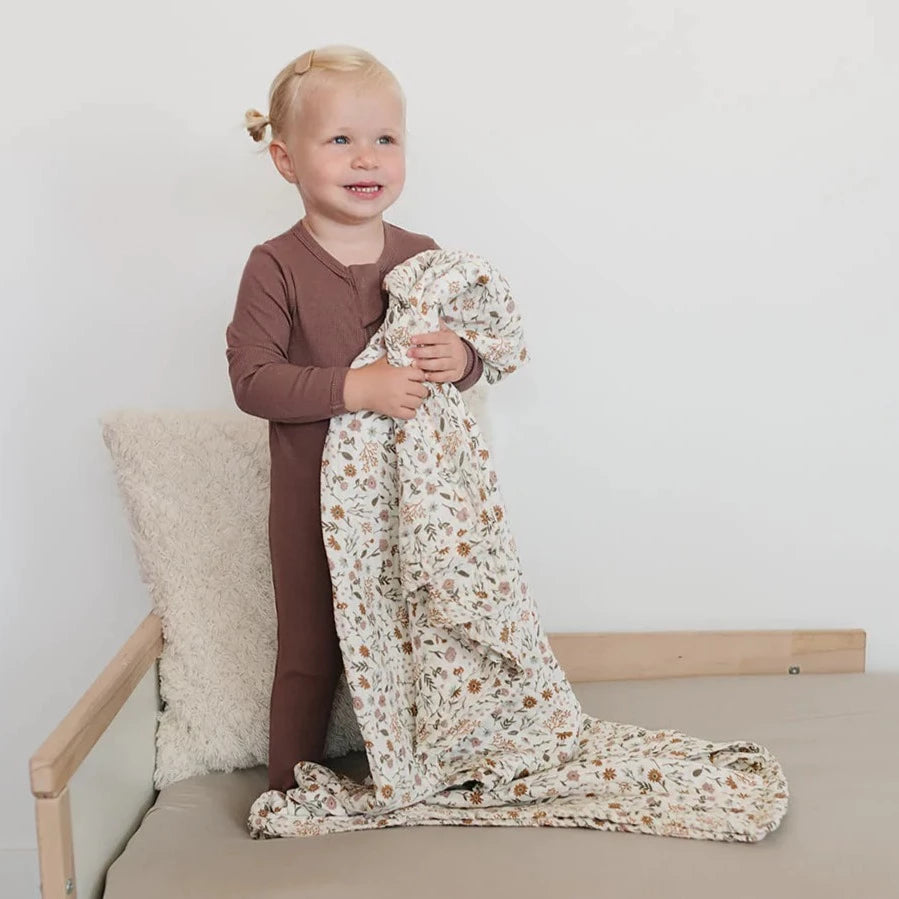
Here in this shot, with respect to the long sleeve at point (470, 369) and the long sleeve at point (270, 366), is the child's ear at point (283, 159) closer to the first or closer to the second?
the long sleeve at point (270, 366)

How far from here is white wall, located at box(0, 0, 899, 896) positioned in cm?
163

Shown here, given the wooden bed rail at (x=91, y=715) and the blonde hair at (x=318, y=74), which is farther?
the blonde hair at (x=318, y=74)

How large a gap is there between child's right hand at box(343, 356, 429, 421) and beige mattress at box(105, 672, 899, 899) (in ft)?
1.51

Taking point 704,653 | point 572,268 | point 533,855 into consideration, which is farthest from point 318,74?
point 704,653

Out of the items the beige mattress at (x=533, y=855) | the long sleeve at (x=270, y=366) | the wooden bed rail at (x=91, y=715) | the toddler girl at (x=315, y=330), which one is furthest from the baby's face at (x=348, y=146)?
the beige mattress at (x=533, y=855)

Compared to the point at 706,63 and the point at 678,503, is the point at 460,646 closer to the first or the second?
the point at 678,503

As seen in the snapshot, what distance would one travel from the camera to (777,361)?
5.67 feet

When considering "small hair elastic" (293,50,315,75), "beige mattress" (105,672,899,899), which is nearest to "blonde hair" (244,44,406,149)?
"small hair elastic" (293,50,315,75)

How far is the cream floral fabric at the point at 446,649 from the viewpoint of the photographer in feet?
4.14

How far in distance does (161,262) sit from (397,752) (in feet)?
2.66

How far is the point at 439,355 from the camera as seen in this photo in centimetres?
128

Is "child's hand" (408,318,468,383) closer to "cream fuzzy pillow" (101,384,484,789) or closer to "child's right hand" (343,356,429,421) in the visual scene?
"child's right hand" (343,356,429,421)

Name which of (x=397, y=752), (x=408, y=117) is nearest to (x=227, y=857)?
(x=397, y=752)

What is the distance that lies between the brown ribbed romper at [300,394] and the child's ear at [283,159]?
0.06 meters
